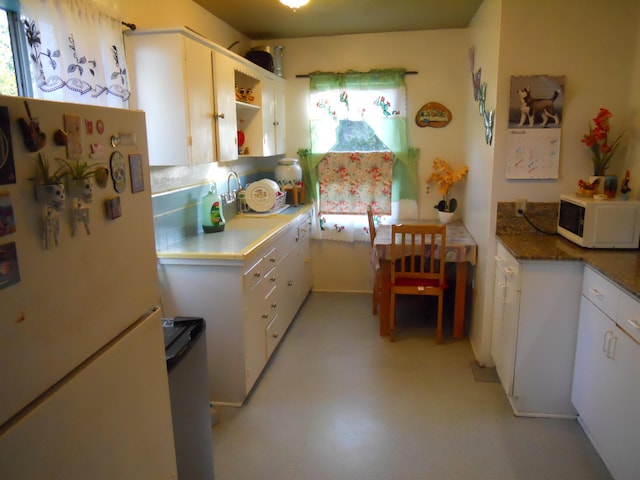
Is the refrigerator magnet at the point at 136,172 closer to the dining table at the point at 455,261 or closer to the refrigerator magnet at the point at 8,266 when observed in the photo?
the refrigerator magnet at the point at 8,266

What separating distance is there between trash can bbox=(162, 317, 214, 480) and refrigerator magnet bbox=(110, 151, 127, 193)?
0.64 meters

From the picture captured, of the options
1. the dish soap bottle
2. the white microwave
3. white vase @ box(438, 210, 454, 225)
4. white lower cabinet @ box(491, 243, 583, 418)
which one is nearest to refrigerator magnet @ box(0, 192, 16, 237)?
white lower cabinet @ box(491, 243, 583, 418)

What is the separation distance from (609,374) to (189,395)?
175 cm

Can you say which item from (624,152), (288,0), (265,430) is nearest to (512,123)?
(624,152)

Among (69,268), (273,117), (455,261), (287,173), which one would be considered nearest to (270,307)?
(455,261)

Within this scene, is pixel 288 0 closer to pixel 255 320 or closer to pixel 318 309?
pixel 255 320

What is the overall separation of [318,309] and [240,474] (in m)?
2.15

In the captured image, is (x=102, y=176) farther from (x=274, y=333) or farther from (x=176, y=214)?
(x=274, y=333)

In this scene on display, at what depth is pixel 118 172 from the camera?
3.72ft

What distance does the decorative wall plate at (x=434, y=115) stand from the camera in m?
4.21

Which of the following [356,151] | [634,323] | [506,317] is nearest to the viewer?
[634,323]

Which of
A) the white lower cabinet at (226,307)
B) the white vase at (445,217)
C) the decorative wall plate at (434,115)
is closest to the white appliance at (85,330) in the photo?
the white lower cabinet at (226,307)

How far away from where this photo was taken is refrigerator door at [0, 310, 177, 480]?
0.85 metres

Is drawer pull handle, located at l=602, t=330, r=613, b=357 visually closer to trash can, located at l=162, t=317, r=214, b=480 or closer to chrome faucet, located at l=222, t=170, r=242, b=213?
trash can, located at l=162, t=317, r=214, b=480
